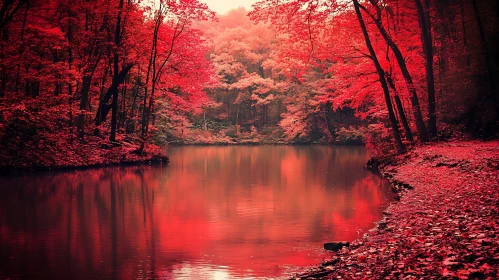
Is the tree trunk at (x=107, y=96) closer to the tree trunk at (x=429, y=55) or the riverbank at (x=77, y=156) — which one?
the riverbank at (x=77, y=156)

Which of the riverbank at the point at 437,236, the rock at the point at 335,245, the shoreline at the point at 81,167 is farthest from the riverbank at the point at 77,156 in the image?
the rock at the point at 335,245

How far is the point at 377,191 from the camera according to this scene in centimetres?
1517

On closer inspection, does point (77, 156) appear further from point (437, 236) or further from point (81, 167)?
point (437, 236)

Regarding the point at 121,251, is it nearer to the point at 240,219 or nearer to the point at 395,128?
the point at 240,219

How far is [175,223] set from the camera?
10898 millimetres

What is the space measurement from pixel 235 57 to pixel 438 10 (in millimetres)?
34774

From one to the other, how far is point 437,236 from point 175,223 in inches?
248

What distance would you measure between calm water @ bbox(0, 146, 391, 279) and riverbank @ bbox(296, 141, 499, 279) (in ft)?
2.72

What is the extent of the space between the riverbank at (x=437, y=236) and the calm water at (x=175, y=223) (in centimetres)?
83

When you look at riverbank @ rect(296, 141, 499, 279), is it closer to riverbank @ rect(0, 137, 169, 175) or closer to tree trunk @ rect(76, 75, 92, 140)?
riverbank @ rect(0, 137, 169, 175)

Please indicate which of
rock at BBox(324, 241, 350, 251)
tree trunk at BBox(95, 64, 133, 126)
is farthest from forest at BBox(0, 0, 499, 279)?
tree trunk at BBox(95, 64, 133, 126)

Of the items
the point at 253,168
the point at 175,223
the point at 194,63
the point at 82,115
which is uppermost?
the point at 194,63

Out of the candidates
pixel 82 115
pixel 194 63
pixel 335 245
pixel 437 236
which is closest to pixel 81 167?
pixel 82 115

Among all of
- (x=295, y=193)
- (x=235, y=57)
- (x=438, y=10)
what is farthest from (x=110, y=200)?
(x=235, y=57)
